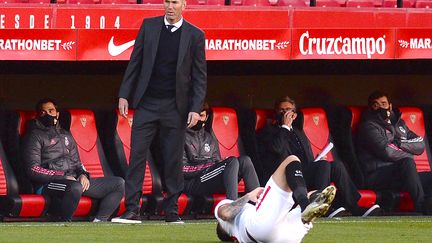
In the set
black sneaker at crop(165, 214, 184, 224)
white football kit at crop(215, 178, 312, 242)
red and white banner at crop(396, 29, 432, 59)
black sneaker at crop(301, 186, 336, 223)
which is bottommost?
black sneaker at crop(165, 214, 184, 224)

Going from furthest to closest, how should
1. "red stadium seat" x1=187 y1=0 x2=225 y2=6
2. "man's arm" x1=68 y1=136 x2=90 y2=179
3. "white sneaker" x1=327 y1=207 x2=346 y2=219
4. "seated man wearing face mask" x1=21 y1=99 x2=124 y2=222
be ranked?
1. "red stadium seat" x1=187 y1=0 x2=225 y2=6
2. "white sneaker" x1=327 y1=207 x2=346 y2=219
3. "man's arm" x1=68 y1=136 x2=90 y2=179
4. "seated man wearing face mask" x1=21 y1=99 x2=124 y2=222

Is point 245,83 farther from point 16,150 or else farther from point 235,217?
point 235,217

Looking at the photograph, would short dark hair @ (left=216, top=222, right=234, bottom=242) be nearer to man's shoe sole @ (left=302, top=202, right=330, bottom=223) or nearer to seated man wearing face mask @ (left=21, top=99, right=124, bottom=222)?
man's shoe sole @ (left=302, top=202, right=330, bottom=223)

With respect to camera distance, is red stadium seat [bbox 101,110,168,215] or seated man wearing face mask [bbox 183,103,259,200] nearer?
seated man wearing face mask [bbox 183,103,259,200]

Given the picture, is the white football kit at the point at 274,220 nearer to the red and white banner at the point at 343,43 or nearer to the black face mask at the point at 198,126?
the red and white banner at the point at 343,43

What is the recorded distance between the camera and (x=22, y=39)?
12.3 m

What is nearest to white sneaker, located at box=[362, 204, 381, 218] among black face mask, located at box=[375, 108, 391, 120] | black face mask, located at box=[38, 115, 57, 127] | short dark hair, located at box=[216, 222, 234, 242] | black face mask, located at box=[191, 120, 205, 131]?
black face mask, located at box=[375, 108, 391, 120]

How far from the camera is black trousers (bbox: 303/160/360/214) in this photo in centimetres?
1330

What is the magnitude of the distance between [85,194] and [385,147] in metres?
3.28

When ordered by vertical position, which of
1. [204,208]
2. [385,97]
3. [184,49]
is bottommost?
[204,208]

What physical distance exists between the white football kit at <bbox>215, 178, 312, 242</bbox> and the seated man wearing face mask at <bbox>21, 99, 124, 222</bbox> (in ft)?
12.4

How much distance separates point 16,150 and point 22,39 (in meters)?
1.19

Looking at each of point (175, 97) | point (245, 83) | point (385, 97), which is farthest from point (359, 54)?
point (175, 97)

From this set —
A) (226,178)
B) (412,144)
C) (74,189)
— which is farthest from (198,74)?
(412,144)
